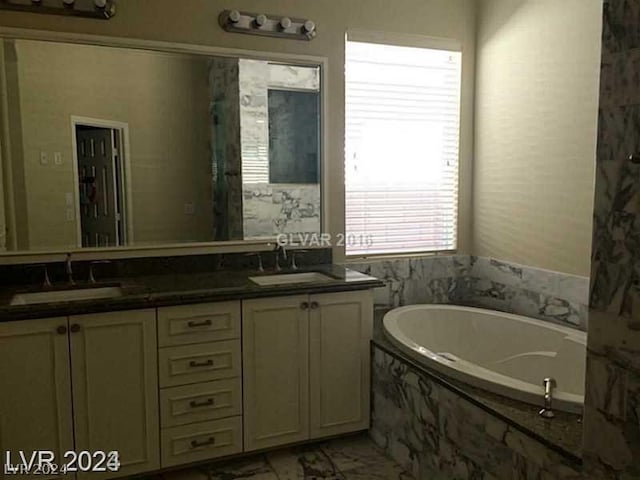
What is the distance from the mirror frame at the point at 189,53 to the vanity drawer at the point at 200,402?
79cm

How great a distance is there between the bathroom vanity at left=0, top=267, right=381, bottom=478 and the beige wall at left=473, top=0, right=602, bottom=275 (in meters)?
1.10

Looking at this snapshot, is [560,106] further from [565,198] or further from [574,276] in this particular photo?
[574,276]

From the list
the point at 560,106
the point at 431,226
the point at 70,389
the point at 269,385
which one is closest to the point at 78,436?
the point at 70,389

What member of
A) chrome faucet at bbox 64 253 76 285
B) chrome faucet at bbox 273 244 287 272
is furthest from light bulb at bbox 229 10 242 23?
chrome faucet at bbox 64 253 76 285

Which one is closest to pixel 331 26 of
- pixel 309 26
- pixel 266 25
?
pixel 309 26

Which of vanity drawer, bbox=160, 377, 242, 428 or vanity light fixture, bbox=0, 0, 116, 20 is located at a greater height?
vanity light fixture, bbox=0, 0, 116, 20

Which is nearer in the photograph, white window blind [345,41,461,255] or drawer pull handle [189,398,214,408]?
drawer pull handle [189,398,214,408]

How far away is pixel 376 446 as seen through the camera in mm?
2879

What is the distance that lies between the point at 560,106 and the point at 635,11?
173cm

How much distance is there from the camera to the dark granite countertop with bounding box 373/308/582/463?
67.0 inches

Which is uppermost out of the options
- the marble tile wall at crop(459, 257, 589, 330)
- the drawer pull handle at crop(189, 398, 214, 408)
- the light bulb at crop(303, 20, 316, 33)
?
the light bulb at crop(303, 20, 316, 33)

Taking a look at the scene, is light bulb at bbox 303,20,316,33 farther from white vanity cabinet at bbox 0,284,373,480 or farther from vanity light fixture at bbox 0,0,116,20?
white vanity cabinet at bbox 0,284,373,480

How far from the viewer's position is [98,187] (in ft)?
9.19

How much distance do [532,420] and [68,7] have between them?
2.78 m
